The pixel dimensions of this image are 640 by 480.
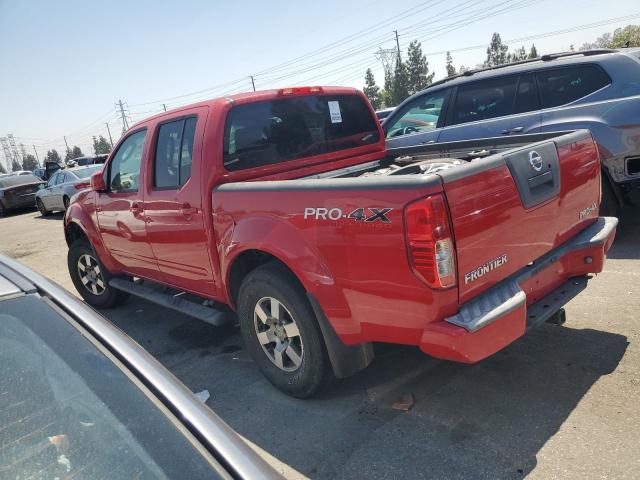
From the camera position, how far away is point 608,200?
5.23 meters

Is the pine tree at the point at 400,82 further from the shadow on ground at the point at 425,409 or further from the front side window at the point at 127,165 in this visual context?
the shadow on ground at the point at 425,409

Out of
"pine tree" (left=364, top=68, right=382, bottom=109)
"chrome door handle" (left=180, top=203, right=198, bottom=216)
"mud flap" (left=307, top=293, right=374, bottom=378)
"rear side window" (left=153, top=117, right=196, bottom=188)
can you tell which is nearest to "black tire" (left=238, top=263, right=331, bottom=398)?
"mud flap" (left=307, top=293, right=374, bottom=378)

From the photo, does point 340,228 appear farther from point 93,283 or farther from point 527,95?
point 93,283

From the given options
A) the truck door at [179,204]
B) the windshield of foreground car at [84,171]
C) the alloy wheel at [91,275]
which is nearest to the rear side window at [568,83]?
the truck door at [179,204]

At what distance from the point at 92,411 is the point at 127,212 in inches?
137

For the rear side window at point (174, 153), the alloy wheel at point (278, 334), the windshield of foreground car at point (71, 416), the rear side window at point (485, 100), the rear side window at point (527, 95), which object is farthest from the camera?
the rear side window at point (485, 100)

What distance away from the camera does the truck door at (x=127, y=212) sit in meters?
4.46

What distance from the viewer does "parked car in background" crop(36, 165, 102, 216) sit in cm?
1429

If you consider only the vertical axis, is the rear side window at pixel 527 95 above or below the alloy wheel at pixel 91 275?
above

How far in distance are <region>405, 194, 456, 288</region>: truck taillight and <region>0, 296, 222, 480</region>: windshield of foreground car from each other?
1379 mm

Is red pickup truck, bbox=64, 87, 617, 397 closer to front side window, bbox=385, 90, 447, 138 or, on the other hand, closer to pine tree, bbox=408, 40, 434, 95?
front side window, bbox=385, 90, 447, 138

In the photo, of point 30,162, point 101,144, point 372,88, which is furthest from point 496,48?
point 30,162

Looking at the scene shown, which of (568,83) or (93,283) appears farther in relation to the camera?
(93,283)

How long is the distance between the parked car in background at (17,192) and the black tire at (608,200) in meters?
20.0
